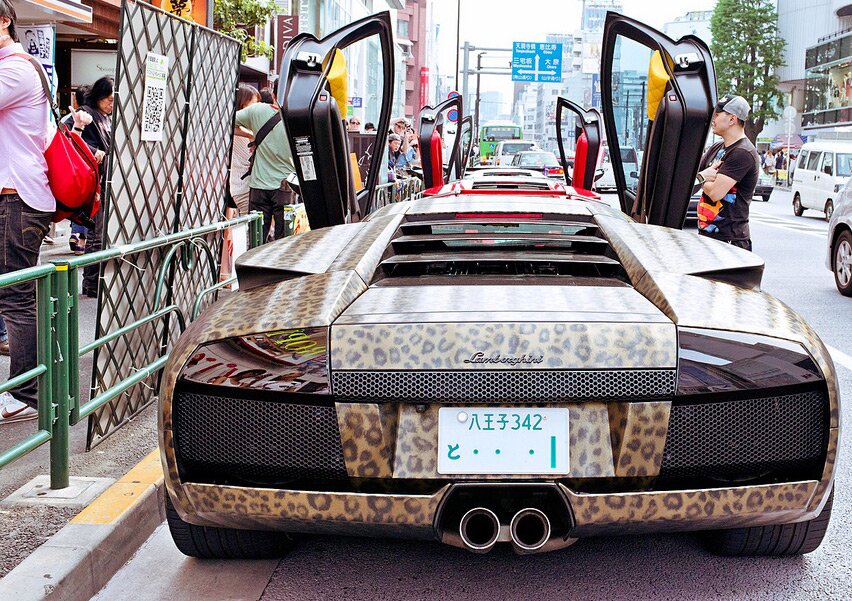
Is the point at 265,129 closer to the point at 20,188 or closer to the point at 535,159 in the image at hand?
the point at 20,188

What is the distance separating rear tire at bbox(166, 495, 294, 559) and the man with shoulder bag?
168cm

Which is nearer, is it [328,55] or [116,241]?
[116,241]

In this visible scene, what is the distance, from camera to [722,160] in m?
6.40

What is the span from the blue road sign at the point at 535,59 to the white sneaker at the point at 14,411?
4913cm

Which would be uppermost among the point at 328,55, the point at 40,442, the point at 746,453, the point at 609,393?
the point at 328,55

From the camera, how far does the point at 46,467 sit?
4.10 m

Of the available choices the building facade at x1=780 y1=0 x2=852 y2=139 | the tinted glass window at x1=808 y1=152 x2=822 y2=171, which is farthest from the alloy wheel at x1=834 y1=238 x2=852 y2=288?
the building facade at x1=780 y1=0 x2=852 y2=139

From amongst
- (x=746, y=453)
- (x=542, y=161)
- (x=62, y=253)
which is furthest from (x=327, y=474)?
(x=542, y=161)

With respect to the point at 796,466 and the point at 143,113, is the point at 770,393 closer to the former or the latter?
the point at 796,466

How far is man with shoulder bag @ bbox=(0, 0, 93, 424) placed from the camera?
4426 mm

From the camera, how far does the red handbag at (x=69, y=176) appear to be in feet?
15.4

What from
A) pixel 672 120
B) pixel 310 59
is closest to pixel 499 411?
pixel 672 120

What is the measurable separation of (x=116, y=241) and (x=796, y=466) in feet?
10.1

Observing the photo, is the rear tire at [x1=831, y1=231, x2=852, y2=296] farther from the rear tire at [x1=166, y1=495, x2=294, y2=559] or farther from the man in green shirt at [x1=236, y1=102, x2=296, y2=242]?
the rear tire at [x1=166, y1=495, x2=294, y2=559]
